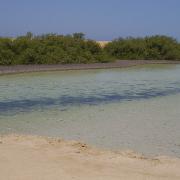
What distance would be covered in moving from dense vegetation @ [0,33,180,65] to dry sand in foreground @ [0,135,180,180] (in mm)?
22356

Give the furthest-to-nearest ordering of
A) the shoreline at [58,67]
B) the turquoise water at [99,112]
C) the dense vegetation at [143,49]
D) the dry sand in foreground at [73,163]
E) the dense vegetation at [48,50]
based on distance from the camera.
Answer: the dense vegetation at [143,49]
the dense vegetation at [48,50]
the shoreline at [58,67]
the turquoise water at [99,112]
the dry sand in foreground at [73,163]

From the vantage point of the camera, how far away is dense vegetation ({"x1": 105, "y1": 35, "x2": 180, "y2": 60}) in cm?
3888

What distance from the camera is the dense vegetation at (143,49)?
38.9 meters

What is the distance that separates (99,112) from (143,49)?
2748cm

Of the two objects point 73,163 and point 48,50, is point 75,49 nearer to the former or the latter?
point 48,50

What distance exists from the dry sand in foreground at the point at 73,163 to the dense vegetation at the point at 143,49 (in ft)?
103

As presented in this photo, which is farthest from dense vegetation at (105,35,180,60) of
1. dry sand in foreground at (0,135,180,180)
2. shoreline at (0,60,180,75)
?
dry sand in foreground at (0,135,180,180)

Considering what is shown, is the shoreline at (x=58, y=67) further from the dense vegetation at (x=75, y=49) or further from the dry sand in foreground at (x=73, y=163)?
the dry sand in foreground at (x=73, y=163)

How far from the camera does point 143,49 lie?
39.0 meters

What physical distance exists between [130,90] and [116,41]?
76.2ft

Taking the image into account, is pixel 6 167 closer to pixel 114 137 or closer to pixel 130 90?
pixel 114 137

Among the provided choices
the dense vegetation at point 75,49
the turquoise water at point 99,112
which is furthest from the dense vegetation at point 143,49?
the turquoise water at point 99,112

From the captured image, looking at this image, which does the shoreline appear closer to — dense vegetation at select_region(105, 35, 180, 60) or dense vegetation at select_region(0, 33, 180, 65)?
A: dense vegetation at select_region(0, 33, 180, 65)

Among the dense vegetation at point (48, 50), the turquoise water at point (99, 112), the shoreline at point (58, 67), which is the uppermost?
the dense vegetation at point (48, 50)
